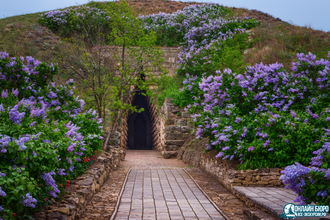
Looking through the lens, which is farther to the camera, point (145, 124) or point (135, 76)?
point (145, 124)

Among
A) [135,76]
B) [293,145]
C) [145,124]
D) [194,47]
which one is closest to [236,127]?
[293,145]

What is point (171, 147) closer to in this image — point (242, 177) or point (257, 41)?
point (242, 177)

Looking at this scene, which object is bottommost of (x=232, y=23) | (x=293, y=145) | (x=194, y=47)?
(x=293, y=145)

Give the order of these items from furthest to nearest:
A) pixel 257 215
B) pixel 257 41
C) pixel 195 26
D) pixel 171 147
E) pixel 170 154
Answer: pixel 195 26 < pixel 257 41 < pixel 171 147 < pixel 170 154 < pixel 257 215

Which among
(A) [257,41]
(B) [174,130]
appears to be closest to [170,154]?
(B) [174,130]

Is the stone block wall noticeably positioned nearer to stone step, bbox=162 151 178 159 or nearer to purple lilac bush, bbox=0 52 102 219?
stone step, bbox=162 151 178 159

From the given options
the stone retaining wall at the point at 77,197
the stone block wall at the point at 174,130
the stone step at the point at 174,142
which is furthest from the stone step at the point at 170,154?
the stone retaining wall at the point at 77,197

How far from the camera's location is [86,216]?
4.12 meters

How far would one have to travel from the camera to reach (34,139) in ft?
9.93

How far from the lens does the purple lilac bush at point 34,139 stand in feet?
8.09

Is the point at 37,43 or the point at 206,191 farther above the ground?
the point at 37,43

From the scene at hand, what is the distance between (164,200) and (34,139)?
9.33 feet

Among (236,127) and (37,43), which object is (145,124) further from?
(236,127)

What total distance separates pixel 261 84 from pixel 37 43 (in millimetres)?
16720
